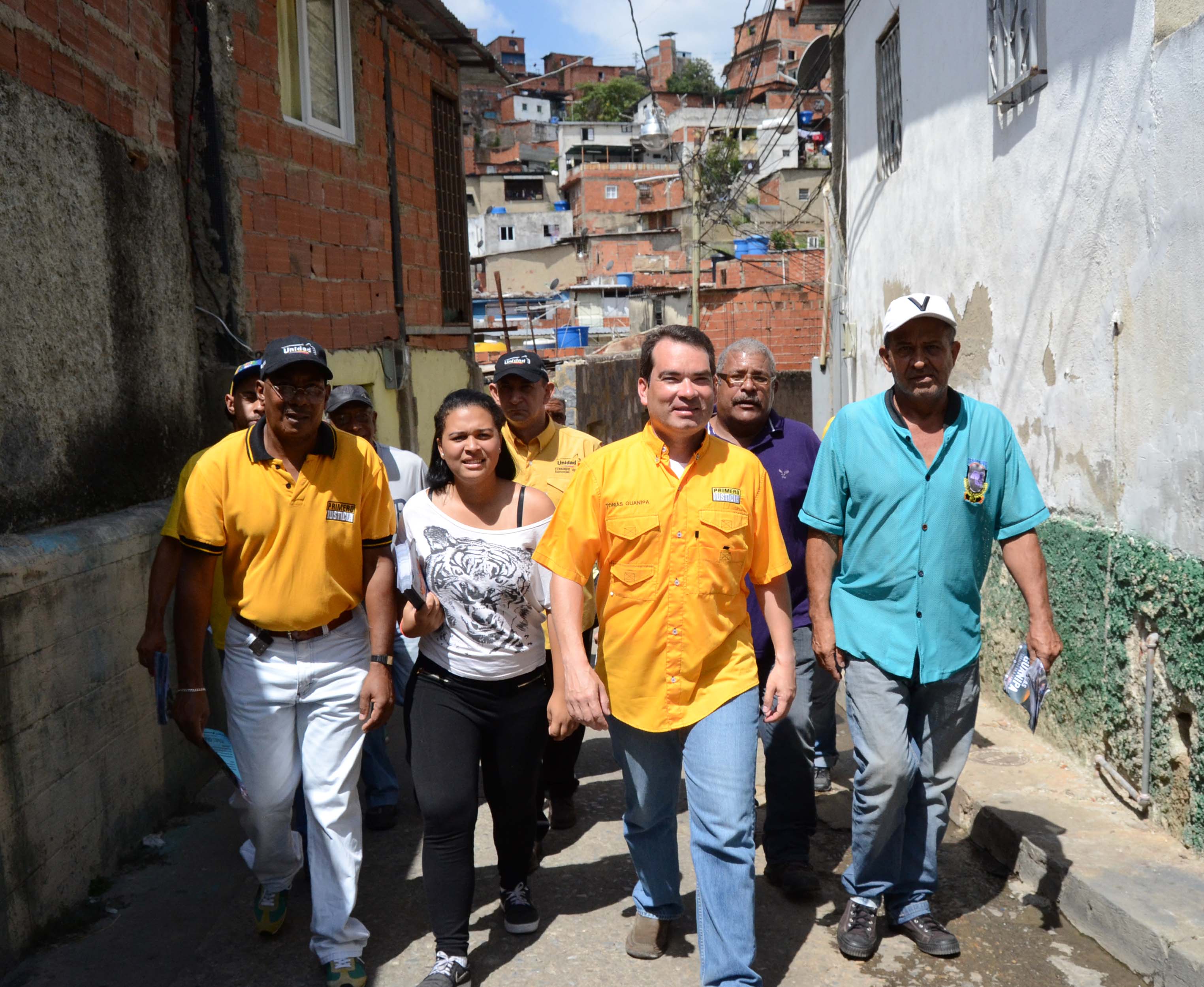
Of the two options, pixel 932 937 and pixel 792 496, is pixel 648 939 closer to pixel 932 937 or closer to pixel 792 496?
pixel 932 937

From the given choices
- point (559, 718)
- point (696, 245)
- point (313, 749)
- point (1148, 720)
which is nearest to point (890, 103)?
point (1148, 720)

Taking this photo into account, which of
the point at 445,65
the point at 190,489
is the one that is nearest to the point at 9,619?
the point at 190,489

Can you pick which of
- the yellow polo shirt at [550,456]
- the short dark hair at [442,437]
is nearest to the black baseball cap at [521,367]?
the yellow polo shirt at [550,456]

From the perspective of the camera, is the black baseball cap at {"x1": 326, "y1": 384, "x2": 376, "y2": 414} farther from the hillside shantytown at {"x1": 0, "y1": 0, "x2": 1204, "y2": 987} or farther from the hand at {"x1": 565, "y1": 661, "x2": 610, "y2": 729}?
the hand at {"x1": 565, "y1": 661, "x2": 610, "y2": 729}

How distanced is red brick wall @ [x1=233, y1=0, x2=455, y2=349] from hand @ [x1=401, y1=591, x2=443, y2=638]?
3.51 meters

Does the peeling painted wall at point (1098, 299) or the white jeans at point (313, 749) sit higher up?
the peeling painted wall at point (1098, 299)

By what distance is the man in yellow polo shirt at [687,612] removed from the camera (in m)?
3.24

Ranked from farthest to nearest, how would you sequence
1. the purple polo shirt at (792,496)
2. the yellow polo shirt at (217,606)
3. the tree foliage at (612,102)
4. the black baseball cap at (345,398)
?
the tree foliage at (612,102) → the black baseball cap at (345,398) → the purple polo shirt at (792,496) → the yellow polo shirt at (217,606)

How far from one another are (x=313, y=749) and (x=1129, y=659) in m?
3.32

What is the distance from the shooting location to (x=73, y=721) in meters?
4.06

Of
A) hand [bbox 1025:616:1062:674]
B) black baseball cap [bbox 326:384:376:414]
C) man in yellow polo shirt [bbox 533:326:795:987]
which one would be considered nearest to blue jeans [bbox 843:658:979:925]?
hand [bbox 1025:616:1062:674]

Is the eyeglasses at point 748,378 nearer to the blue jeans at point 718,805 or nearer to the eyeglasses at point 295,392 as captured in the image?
the blue jeans at point 718,805

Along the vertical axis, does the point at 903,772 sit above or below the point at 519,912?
above

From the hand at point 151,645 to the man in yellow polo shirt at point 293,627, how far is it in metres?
0.24
